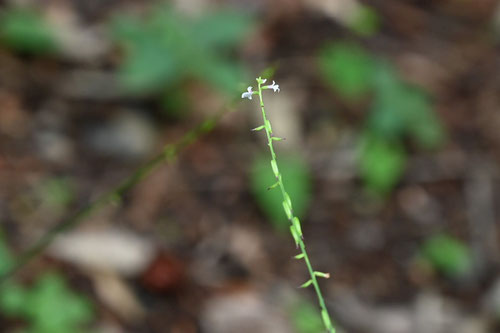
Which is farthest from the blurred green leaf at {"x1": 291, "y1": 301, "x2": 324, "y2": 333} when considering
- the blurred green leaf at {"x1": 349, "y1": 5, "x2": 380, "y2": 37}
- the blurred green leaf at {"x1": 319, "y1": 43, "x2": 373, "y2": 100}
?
the blurred green leaf at {"x1": 349, "y1": 5, "x2": 380, "y2": 37}

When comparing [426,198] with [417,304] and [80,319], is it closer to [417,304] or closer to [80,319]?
[417,304]

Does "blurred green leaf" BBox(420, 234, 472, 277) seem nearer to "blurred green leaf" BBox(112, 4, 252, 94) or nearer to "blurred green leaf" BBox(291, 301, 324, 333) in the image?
"blurred green leaf" BBox(291, 301, 324, 333)

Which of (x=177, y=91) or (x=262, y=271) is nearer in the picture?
(x=262, y=271)

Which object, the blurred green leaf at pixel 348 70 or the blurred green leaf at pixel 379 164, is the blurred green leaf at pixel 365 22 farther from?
the blurred green leaf at pixel 379 164

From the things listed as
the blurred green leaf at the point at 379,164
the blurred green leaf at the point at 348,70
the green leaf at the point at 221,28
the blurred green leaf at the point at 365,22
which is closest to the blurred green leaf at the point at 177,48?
the green leaf at the point at 221,28

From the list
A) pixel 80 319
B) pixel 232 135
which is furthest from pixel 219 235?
pixel 80 319

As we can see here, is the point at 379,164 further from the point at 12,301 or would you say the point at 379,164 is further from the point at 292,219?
the point at 292,219
